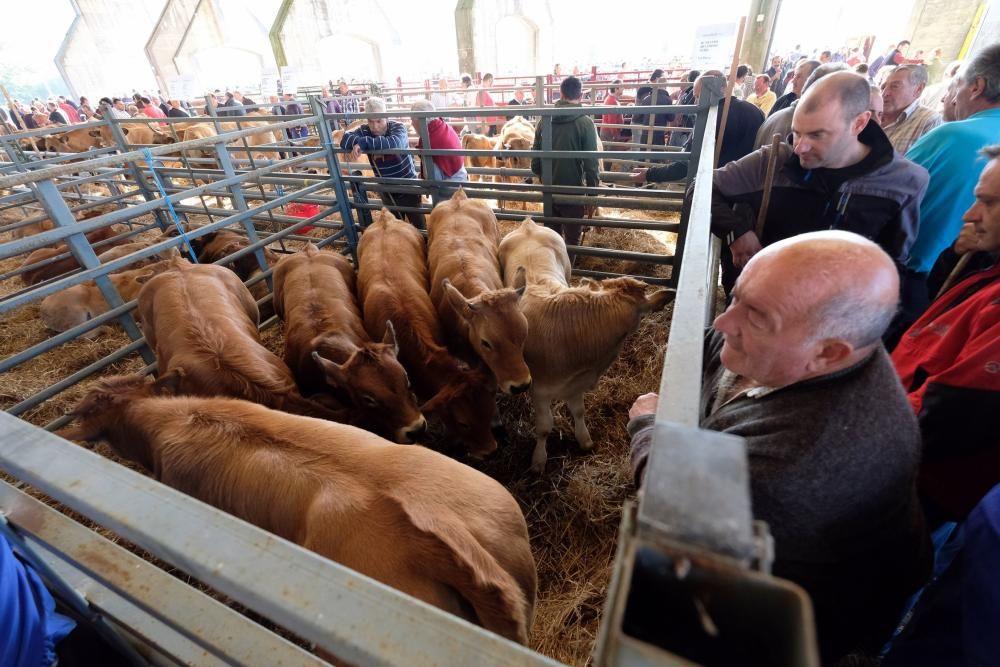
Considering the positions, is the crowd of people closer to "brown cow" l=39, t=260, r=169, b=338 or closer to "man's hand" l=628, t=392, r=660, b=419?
"man's hand" l=628, t=392, r=660, b=419

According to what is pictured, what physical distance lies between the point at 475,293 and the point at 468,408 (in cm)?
110

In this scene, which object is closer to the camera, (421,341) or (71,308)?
(421,341)

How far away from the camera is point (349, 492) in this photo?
6.00 ft

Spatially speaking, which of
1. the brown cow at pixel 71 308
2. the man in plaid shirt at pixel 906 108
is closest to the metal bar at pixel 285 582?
the man in plaid shirt at pixel 906 108

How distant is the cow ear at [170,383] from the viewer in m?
2.73

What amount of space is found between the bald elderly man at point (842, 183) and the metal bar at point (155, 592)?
3327 mm

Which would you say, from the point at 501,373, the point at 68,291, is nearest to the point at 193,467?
the point at 501,373

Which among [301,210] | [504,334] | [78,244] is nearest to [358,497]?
[504,334]

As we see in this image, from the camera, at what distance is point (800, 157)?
9.40 ft

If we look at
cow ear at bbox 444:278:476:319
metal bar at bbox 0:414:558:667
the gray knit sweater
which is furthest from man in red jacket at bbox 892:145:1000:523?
cow ear at bbox 444:278:476:319

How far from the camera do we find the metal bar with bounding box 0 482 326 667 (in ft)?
3.18

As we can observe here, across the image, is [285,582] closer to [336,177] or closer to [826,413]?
[826,413]

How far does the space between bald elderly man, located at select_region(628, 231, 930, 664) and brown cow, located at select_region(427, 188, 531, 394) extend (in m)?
1.76

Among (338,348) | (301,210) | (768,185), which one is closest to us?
(768,185)
